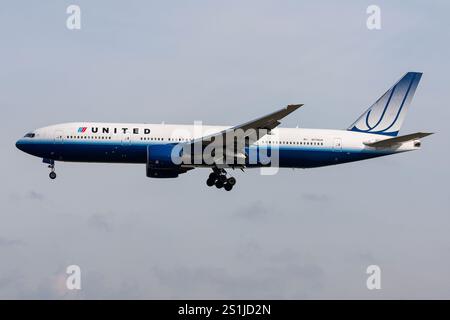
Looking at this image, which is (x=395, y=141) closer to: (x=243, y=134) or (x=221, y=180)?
(x=243, y=134)

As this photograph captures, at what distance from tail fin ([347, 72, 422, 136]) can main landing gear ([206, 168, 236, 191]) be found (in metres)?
10.1

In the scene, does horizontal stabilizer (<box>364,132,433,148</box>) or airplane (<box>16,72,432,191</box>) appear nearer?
airplane (<box>16,72,432,191</box>)

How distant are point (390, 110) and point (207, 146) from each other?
1512 centimetres

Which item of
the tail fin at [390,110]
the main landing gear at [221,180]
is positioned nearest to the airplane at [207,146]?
the main landing gear at [221,180]

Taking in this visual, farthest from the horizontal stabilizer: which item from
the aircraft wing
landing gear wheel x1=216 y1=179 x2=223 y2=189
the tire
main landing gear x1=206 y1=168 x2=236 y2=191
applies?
the tire

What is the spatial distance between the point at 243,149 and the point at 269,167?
2415 mm

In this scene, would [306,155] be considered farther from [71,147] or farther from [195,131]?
[71,147]

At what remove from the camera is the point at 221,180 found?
212 ft

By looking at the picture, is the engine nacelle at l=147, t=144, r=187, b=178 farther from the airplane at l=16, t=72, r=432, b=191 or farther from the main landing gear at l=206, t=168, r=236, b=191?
the main landing gear at l=206, t=168, r=236, b=191

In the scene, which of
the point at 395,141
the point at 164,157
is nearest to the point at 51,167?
the point at 164,157

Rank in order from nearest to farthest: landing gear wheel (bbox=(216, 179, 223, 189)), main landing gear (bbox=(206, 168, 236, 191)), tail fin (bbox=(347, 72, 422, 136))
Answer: main landing gear (bbox=(206, 168, 236, 191)) → landing gear wheel (bbox=(216, 179, 223, 189)) → tail fin (bbox=(347, 72, 422, 136))

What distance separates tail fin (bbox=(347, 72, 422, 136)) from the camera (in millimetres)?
69250

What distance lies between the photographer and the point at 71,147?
62.5 m

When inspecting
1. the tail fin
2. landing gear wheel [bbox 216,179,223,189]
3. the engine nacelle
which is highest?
the tail fin
